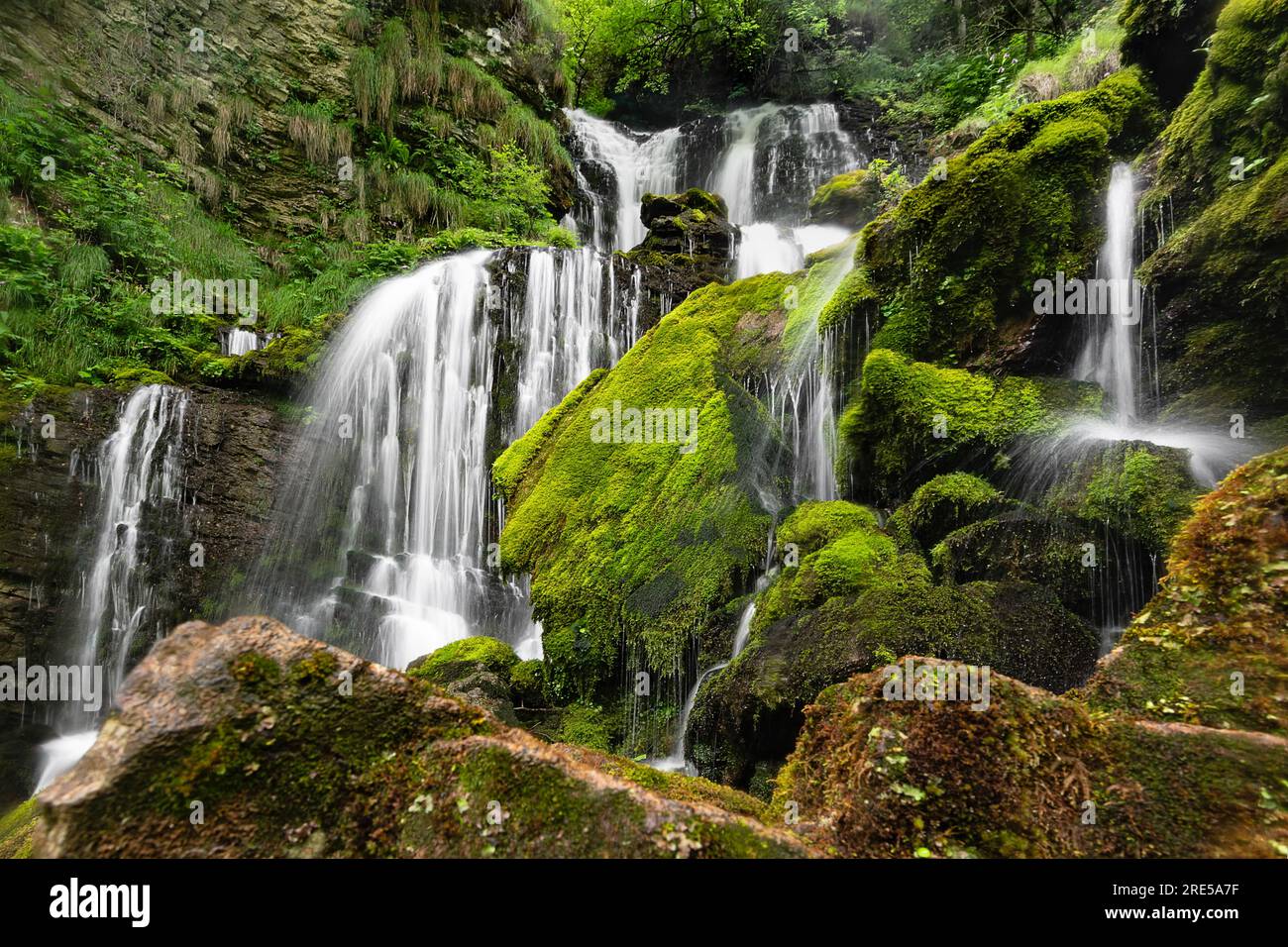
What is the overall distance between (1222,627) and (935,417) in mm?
3344

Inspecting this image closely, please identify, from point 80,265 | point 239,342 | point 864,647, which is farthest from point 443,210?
point 864,647

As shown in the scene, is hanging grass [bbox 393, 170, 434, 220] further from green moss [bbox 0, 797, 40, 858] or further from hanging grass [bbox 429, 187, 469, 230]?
green moss [bbox 0, 797, 40, 858]

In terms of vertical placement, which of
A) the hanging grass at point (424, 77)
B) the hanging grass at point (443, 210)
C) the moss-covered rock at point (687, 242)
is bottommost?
the moss-covered rock at point (687, 242)

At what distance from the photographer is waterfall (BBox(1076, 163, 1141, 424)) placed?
5.48 m

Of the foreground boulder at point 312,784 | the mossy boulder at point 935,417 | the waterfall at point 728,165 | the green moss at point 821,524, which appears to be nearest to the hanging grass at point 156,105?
the waterfall at point 728,165

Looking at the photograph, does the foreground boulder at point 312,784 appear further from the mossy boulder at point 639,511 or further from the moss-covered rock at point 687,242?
the moss-covered rock at point 687,242

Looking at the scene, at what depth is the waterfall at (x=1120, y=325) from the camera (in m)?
5.48

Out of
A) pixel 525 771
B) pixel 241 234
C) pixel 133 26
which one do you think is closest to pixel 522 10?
pixel 133 26

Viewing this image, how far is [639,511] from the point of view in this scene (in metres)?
5.86

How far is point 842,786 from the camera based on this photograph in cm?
222

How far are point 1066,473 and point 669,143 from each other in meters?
19.4

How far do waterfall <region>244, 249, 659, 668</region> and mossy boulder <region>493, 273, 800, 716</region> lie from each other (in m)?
2.26

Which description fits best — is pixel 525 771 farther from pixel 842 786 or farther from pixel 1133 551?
pixel 1133 551

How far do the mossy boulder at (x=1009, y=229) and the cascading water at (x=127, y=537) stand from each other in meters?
10.0
